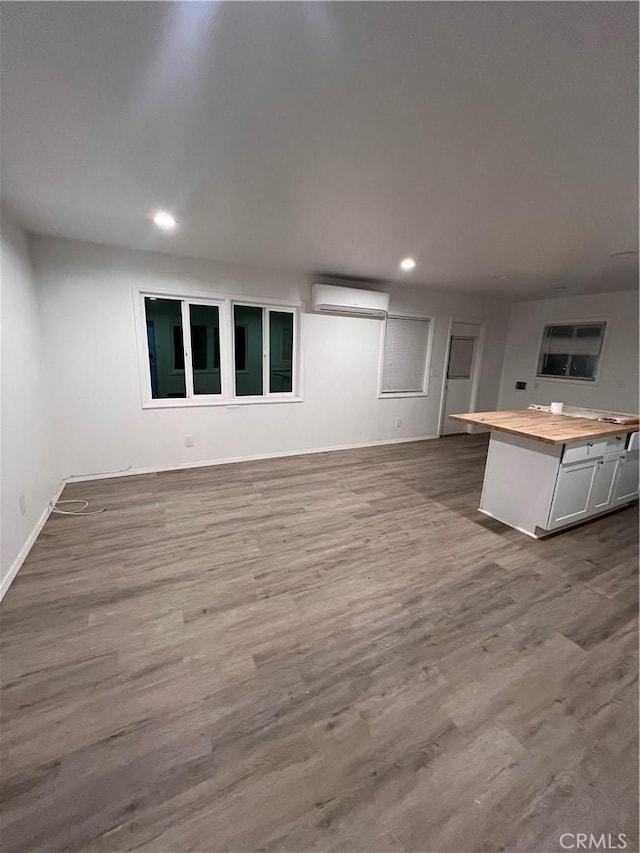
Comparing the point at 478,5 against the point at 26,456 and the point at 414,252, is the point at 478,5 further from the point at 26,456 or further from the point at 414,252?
the point at 26,456

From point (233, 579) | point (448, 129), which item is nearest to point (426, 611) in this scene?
point (233, 579)

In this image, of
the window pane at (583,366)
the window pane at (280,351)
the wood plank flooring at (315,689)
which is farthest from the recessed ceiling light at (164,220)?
the window pane at (583,366)

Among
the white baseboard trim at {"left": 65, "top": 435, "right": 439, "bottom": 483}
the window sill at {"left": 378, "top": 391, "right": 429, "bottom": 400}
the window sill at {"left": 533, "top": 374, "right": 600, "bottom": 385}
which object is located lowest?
the white baseboard trim at {"left": 65, "top": 435, "right": 439, "bottom": 483}

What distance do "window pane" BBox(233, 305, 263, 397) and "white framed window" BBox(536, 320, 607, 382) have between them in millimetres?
5041

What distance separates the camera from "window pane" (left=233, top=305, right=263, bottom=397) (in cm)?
455

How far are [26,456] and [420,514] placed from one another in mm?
3417

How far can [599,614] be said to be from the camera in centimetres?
209

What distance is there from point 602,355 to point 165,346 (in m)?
6.67

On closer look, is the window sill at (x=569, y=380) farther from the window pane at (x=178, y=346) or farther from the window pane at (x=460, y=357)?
the window pane at (x=178, y=346)

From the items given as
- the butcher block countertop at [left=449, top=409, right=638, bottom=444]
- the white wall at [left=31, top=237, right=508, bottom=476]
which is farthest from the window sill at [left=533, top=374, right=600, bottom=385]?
the butcher block countertop at [left=449, top=409, right=638, bottom=444]

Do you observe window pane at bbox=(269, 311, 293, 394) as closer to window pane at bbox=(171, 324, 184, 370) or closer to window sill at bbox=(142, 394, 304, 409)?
window sill at bbox=(142, 394, 304, 409)

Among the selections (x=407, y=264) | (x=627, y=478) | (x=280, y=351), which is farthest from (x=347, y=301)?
(x=627, y=478)

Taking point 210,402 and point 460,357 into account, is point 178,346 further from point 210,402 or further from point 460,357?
point 460,357

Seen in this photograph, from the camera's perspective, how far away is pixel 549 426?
2971 millimetres
